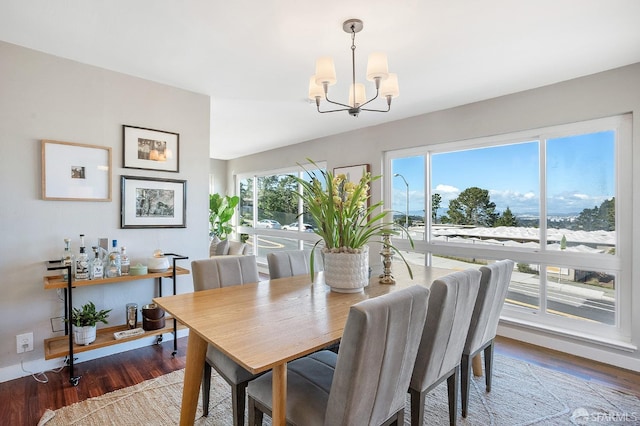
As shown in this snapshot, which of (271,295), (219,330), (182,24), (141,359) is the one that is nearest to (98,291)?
(141,359)

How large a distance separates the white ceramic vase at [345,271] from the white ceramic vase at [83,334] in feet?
6.06

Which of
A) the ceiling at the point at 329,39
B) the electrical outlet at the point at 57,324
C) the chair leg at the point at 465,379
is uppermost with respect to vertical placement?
the ceiling at the point at 329,39

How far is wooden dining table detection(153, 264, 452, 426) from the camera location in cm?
112

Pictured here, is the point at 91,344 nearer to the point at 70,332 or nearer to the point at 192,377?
the point at 70,332

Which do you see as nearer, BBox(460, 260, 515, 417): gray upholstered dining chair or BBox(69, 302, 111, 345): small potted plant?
BBox(460, 260, 515, 417): gray upholstered dining chair

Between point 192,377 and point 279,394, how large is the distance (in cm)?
75

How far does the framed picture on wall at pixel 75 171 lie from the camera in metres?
2.42

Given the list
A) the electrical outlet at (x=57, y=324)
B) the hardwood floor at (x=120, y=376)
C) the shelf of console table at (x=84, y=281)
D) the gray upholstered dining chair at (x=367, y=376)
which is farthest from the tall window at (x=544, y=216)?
the electrical outlet at (x=57, y=324)

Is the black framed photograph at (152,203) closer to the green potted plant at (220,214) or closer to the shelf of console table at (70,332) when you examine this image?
the shelf of console table at (70,332)

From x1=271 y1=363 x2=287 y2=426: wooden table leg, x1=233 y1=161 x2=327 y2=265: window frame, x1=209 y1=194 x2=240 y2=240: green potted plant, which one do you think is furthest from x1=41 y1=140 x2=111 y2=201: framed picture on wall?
x1=209 y1=194 x2=240 y2=240: green potted plant

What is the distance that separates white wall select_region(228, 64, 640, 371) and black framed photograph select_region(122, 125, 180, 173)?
2.06m

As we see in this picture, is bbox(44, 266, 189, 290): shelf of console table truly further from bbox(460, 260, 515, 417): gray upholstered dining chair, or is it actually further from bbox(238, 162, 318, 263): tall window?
bbox(238, 162, 318, 263): tall window

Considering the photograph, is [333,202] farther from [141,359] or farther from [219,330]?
[141,359]

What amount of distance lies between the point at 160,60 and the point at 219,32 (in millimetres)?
705
